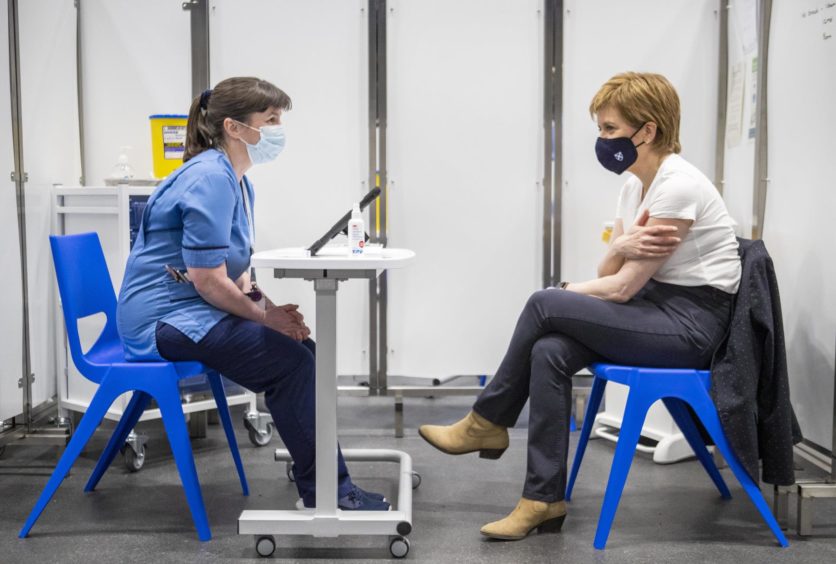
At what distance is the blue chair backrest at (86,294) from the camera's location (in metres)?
2.27

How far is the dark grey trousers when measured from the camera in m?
2.09

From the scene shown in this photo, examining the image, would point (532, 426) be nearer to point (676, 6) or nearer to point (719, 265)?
point (719, 265)

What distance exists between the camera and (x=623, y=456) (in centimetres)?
207

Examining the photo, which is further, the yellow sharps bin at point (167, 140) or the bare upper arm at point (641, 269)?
the yellow sharps bin at point (167, 140)

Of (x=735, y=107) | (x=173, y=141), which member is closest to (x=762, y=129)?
(x=735, y=107)

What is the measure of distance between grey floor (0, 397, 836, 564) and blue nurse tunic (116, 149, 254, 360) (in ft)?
1.63

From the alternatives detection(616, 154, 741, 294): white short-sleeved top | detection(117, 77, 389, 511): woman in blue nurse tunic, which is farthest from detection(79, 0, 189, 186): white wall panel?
detection(616, 154, 741, 294): white short-sleeved top

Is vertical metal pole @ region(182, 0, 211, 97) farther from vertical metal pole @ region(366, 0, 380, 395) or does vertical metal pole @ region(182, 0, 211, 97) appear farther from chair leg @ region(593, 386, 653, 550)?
chair leg @ region(593, 386, 653, 550)

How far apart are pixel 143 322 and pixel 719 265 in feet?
4.80

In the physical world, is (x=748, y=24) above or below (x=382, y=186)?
above

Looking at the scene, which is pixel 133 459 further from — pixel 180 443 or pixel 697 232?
pixel 697 232

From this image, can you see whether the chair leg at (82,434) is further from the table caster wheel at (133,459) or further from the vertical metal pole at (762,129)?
the vertical metal pole at (762,129)

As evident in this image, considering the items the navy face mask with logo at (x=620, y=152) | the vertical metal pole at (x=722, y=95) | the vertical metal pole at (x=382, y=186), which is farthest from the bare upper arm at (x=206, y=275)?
the vertical metal pole at (x=722, y=95)

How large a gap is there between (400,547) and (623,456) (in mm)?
587
